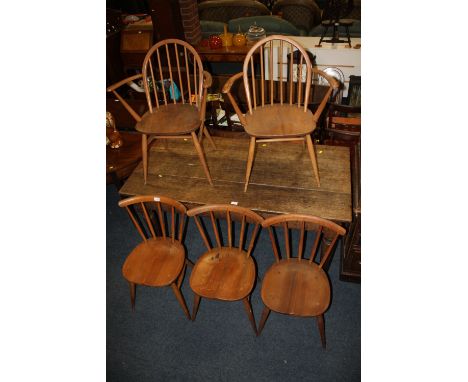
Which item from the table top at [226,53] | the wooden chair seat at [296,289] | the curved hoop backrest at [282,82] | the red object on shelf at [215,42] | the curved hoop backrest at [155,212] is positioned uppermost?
the red object on shelf at [215,42]


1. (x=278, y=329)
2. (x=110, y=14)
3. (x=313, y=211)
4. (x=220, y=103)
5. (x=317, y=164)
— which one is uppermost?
(x=110, y=14)

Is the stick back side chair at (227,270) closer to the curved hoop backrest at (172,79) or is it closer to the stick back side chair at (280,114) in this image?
the stick back side chair at (280,114)

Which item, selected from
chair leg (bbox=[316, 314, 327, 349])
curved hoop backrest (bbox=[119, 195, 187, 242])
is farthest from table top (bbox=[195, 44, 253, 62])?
chair leg (bbox=[316, 314, 327, 349])

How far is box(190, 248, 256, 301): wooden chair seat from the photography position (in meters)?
1.95

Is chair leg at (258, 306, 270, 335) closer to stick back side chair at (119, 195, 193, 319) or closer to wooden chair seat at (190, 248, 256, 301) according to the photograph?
wooden chair seat at (190, 248, 256, 301)

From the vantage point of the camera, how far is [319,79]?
374cm

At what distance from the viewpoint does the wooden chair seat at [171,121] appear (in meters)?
2.29

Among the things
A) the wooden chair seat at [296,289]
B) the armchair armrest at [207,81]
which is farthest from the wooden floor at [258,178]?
the armchair armrest at [207,81]

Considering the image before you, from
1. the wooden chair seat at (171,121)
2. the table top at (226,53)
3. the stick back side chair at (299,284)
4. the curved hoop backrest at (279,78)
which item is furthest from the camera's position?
the table top at (226,53)

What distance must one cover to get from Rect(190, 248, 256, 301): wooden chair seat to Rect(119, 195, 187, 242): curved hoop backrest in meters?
0.26

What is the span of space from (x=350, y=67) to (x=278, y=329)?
331 cm

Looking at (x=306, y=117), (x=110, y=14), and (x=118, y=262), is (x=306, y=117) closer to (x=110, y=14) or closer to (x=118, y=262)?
(x=118, y=262)

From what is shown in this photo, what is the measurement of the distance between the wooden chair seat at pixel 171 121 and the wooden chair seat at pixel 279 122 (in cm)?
39

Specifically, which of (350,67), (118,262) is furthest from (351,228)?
(350,67)
